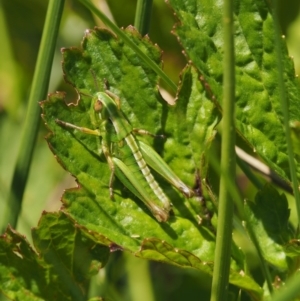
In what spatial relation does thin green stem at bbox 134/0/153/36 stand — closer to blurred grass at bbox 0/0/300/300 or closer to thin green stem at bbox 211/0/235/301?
thin green stem at bbox 211/0/235/301

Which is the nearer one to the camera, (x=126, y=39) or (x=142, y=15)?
(x=126, y=39)

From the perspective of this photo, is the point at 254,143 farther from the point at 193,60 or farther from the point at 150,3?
the point at 150,3

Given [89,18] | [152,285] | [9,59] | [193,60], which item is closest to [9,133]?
[9,59]

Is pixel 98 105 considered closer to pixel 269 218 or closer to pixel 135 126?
pixel 135 126

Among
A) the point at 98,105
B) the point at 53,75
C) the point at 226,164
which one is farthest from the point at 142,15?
the point at 53,75

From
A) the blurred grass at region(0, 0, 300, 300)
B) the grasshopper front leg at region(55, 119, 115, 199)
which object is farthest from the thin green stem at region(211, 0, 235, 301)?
the blurred grass at region(0, 0, 300, 300)
